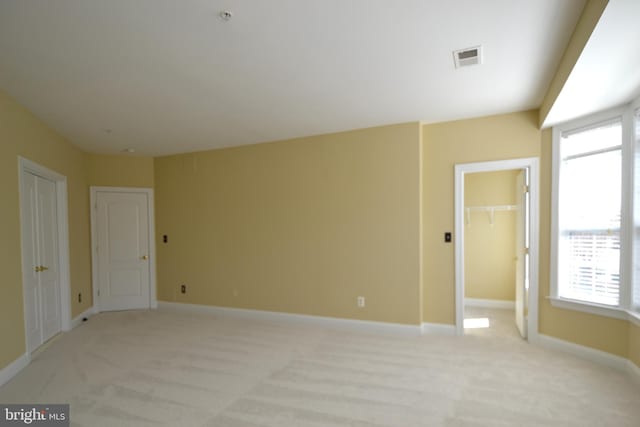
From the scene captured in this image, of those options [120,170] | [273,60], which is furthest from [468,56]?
[120,170]

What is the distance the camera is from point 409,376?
118 inches

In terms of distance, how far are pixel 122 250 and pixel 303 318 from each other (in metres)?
3.21

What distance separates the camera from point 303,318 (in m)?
4.69

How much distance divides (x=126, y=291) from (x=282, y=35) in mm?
5064

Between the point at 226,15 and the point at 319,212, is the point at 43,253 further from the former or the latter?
the point at 226,15

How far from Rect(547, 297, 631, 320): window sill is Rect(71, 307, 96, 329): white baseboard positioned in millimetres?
5873

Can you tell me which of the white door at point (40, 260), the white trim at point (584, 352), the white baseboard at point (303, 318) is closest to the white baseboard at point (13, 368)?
the white door at point (40, 260)

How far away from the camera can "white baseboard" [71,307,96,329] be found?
4653 mm

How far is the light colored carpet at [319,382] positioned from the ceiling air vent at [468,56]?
253cm

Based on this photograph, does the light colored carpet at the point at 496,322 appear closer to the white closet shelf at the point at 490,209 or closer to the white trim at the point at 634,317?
the white trim at the point at 634,317

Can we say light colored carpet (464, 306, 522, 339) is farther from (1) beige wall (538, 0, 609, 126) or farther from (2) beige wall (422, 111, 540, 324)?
(1) beige wall (538, 0, 609, 126)

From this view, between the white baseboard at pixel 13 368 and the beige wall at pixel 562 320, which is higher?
the beige wall at pixel 562 320

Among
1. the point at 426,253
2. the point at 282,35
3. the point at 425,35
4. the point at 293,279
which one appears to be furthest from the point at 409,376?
the point at 282,35

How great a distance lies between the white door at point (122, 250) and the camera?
5441 mm
